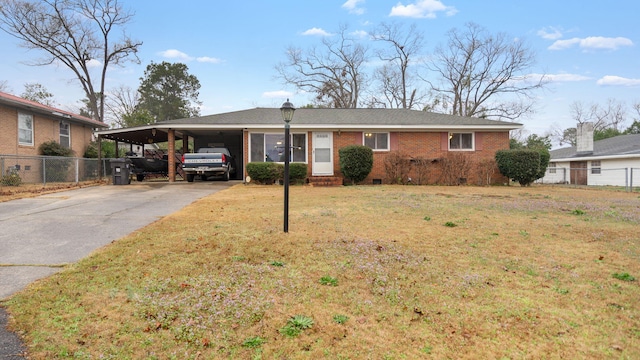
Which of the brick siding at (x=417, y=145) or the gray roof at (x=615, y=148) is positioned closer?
the brick siding at (x=417, y=145)

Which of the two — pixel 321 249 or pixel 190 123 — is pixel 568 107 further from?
pixel 321 249

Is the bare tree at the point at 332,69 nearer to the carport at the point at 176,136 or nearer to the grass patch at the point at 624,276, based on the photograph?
the carport at the point at 176,136

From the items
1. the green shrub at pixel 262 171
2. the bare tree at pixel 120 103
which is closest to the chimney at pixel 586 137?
the green shrub at pixel 262 171

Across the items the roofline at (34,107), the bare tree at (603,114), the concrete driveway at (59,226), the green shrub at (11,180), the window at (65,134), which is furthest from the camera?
the bare tree at (603,114)

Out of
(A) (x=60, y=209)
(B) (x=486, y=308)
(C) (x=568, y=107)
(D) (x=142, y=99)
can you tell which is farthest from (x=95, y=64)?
(C) (x=568, y=107)

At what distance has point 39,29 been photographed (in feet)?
79.4

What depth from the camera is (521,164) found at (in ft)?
46.3

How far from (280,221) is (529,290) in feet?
13.1

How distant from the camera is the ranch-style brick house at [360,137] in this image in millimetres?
14711

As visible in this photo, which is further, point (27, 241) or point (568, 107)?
point (568, 107)

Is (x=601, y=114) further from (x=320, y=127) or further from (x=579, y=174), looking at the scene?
(x=320, y=127)

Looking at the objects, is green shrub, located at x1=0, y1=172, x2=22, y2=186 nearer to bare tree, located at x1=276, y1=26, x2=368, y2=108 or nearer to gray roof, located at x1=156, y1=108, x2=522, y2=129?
gray roof, located at x1=156, y1=108, x2=522, y2=129

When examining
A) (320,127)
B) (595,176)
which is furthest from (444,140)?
(595,176)

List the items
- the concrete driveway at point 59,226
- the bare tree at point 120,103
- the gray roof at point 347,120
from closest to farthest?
the concrete driveway at point 59,226 → the gray roof at point 347,120 → the bare tree at point 120,103
